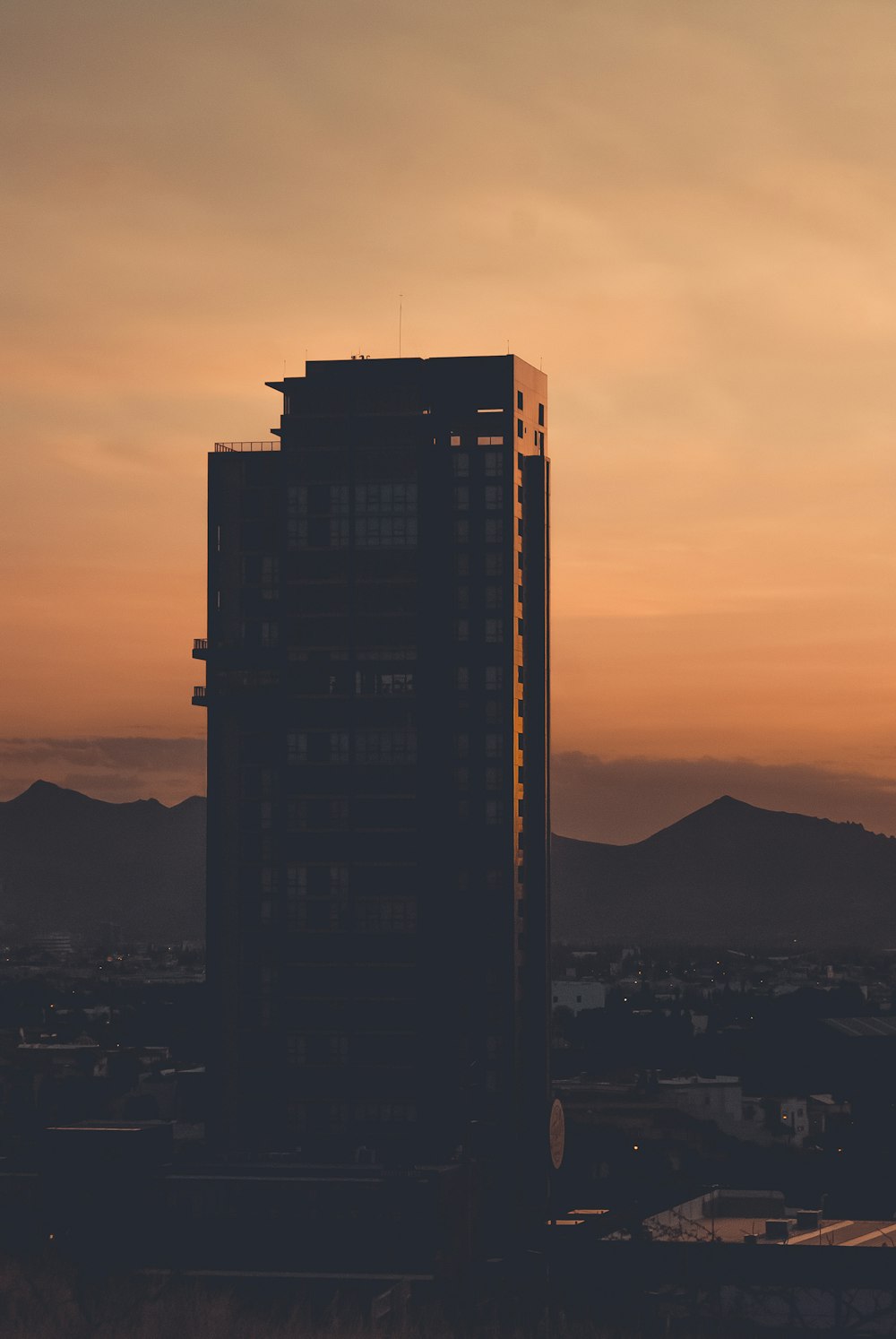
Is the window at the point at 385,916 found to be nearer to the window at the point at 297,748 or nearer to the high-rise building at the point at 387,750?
the high-rise building at the point at 387,750

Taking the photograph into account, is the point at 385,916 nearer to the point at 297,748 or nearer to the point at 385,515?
the point at 297,748

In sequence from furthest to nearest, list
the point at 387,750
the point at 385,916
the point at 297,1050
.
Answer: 1. the point at 387,750
2. the point at 385,916
3. the point at 297,1050

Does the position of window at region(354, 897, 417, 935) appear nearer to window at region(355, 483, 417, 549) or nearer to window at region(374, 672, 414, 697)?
window at region(374, 672, 414, 697)

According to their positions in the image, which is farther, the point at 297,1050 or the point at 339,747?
the point at 339,747

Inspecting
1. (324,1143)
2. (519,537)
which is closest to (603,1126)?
(324,1143)

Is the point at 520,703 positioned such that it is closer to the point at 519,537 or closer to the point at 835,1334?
the point at 519,537

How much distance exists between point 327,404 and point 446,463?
35.6ft

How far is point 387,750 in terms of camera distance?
16900cm

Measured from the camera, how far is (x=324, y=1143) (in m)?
161

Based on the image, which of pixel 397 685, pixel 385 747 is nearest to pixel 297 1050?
pixel 385 747

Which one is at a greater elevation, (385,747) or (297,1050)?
(385,747)

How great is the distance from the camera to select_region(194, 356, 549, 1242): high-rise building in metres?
165

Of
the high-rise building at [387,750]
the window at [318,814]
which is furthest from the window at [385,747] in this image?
the window at [318,814]

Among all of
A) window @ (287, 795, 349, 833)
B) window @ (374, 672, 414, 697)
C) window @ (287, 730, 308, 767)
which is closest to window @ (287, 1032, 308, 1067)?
window @ (287, 795, 349, 833)
